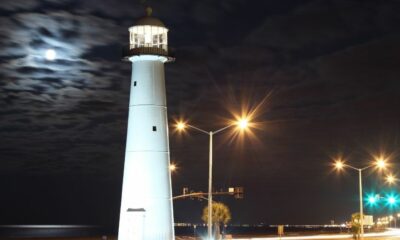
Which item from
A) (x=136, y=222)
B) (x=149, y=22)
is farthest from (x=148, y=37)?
(x=136, y=222)

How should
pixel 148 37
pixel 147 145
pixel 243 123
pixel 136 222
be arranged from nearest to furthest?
pixel 243 123 < pixel 136 222 < pixel 147 145 < pixel 148 37

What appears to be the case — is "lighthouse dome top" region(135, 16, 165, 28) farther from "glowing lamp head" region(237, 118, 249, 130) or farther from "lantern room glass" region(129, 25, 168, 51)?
"glowing lamp head" region(237, 118, 249, 130)

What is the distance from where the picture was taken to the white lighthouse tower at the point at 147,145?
152 feet

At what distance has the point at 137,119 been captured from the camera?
4697 centimetres

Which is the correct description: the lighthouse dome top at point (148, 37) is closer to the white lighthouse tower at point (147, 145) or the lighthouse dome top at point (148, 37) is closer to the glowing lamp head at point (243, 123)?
the white lighthouse tower at point (147, 145)

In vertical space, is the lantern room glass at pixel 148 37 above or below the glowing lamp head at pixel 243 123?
above

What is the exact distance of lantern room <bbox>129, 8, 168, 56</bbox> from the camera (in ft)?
154

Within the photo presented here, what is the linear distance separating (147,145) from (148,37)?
709 cm

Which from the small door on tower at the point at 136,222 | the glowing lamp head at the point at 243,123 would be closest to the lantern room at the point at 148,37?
the glowing lamp head at the point at 243,123

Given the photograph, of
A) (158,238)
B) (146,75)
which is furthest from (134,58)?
(158,238)

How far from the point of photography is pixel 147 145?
46.5 m

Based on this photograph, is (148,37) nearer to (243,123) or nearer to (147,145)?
(147,145)

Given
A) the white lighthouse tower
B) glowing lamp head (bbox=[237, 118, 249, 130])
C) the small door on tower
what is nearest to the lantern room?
the white lighthouse tower

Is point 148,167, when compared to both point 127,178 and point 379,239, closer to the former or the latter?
point 127,178
